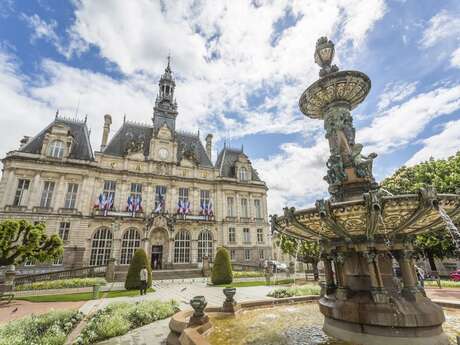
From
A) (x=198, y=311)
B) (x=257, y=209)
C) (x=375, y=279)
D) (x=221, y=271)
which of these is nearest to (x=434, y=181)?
(x=221, y=271)

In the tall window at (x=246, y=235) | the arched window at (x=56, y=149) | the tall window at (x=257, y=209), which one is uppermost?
the arched window at (x=56, y=149)

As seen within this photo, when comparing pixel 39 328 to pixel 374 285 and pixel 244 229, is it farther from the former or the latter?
pixel 244 229

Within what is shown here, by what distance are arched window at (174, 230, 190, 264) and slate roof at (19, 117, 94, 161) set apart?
14.6 m

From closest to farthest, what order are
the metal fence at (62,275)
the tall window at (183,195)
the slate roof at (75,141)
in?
the metal fence at (62,275), the slate roof at (75,141), the tall window at (183,195)

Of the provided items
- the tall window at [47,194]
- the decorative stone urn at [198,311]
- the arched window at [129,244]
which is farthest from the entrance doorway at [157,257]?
the decorative stone urn at [198,311]

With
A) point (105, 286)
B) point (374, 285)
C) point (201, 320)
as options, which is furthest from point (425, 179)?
point (105, 286)

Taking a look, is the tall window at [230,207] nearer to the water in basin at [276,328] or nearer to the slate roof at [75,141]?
the slate roof at [75,141]

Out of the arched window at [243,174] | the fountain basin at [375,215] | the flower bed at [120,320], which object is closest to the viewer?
the fountain basin at [375,215]

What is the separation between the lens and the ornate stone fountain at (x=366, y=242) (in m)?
4.29

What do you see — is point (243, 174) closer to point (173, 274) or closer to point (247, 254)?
point (247, 254)

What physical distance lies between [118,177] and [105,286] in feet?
47.5

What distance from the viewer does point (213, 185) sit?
34281 millimetres

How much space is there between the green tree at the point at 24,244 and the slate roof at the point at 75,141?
15936mm

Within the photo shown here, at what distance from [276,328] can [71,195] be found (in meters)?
28.1
